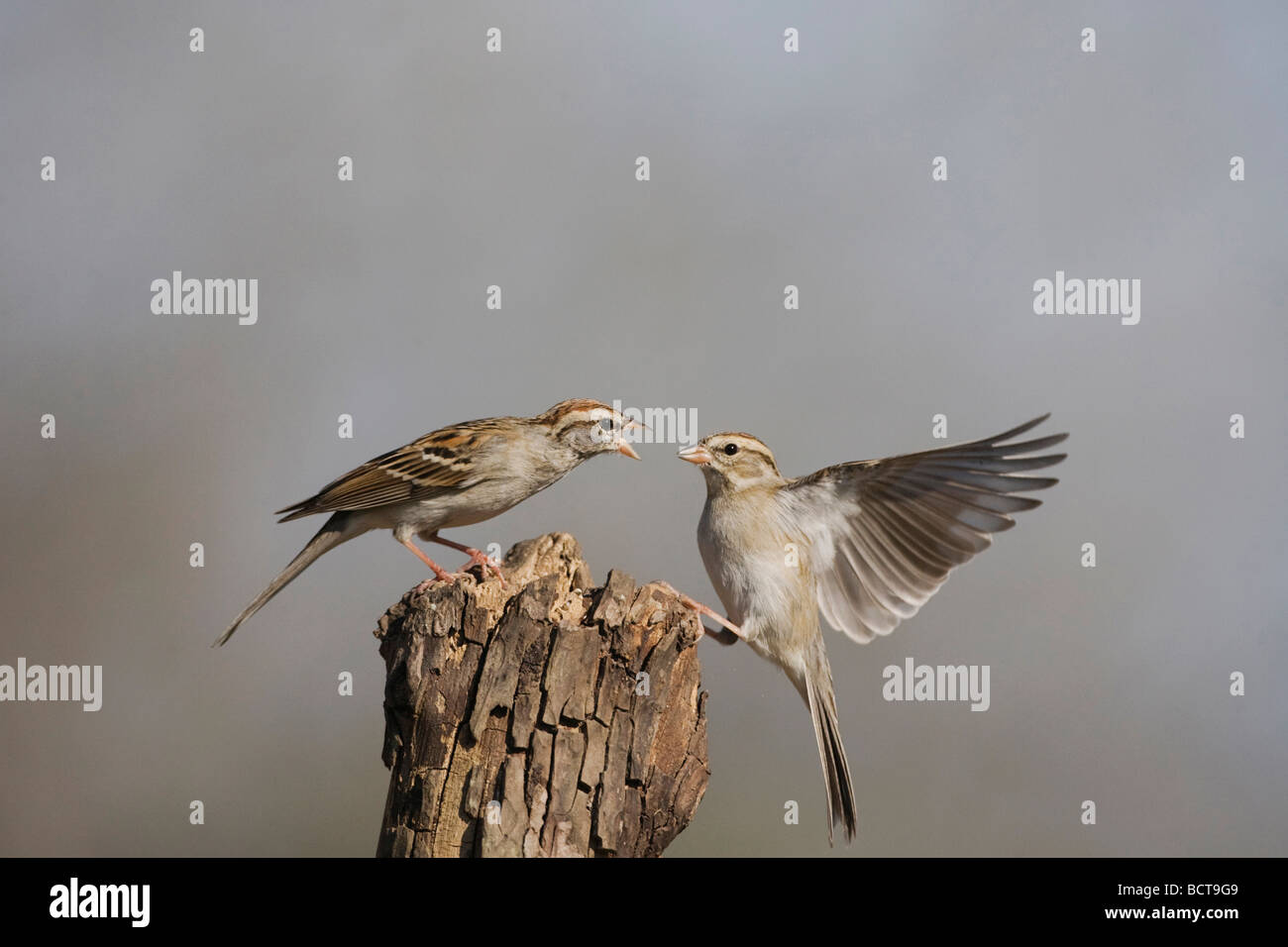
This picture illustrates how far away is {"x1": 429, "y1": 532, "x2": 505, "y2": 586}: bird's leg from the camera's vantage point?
524 centimetres

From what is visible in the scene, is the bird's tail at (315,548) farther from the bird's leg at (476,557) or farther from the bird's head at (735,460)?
the bird's head at (735,460)

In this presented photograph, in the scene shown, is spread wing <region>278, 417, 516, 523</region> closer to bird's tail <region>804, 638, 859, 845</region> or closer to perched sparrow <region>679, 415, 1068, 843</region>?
perched sparrow <region>679, 415, 1068, 843</region>

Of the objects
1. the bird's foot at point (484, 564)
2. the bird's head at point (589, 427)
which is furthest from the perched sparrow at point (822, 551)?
the bird's foot at point (484, 564)

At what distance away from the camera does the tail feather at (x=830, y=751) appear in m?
6.21

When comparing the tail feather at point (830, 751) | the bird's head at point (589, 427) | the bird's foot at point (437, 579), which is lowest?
the tail feather at point (830, 751)

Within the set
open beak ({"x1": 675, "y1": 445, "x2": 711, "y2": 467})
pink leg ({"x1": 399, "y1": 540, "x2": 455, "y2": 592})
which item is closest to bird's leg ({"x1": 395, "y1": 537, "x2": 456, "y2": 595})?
pink leg ({"x1": 399, "y1": 540, "x2": 455, "y2": 592})

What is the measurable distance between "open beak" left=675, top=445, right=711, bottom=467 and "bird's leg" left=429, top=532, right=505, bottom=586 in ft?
4.40

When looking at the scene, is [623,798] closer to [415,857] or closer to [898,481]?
[415,857]

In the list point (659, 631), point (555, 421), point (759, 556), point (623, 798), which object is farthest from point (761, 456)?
point (623, 798)

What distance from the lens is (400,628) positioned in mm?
4848

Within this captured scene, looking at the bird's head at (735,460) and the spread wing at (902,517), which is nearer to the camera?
the spread wing at (902,517)

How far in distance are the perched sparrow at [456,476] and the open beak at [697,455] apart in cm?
42

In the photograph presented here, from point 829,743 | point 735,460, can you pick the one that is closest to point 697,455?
point 735,460

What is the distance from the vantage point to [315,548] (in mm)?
6504
